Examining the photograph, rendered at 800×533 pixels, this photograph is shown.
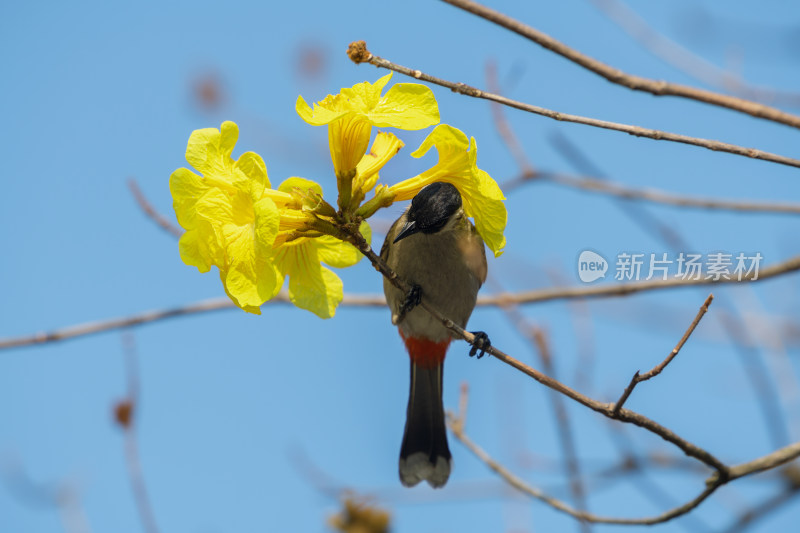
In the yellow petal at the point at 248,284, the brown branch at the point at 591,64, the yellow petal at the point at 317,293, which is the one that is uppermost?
the brown branch at the point at 591,64

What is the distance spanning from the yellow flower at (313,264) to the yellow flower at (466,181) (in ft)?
1.26

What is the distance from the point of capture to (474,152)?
9.75 feet

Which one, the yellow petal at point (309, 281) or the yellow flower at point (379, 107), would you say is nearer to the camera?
the yellow flower at point (379, 107)

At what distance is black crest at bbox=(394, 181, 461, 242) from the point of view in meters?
4.37

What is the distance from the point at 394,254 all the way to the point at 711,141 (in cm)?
252

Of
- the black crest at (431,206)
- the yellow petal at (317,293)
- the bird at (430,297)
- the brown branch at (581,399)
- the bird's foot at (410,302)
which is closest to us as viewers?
the brown branch at (581,399)

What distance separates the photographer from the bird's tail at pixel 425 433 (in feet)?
16.8

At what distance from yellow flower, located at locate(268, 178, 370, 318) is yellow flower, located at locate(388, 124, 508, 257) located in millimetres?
383

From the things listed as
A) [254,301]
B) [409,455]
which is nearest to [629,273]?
[409,455]

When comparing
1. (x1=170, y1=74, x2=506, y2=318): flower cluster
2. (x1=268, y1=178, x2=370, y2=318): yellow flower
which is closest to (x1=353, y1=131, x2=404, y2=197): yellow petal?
(x1=170, y1=74, x2=506, y2=318): flower cluster

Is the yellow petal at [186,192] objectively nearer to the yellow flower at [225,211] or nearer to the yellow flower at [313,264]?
the yellow flower at [225,211]

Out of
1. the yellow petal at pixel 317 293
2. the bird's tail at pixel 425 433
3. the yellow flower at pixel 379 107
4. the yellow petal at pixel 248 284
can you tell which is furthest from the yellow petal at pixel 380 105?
the bird's tail at pixel 425 433

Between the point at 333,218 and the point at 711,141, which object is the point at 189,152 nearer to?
the point at 333,218

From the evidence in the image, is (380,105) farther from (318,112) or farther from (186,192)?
(186,192)
